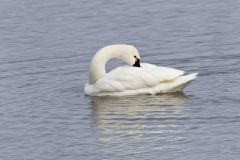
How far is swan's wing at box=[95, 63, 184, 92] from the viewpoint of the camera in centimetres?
Result: 1888

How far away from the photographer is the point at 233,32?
76.4 ft

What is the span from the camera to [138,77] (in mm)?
18984

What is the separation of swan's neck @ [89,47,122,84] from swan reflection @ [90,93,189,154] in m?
0.50

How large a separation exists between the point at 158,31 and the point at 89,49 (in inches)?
78.6

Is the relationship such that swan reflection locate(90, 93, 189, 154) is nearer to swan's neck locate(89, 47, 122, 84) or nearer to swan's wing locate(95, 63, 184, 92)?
swan's wing locate(95, 63, 184, 92)

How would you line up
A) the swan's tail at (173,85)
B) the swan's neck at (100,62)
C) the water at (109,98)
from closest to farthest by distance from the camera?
the water at (109,98) < the swan's tail at (173,85) < the swan's neck at (100,62)

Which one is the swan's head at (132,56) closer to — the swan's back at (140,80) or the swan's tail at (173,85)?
the swan's back at (140,80)

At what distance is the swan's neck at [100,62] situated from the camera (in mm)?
19484

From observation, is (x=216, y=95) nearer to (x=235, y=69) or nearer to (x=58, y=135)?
(x=235, y=69)

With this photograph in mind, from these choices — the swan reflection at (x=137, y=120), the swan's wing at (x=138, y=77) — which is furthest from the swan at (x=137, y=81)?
the swan reflection at (x=137, y=120)

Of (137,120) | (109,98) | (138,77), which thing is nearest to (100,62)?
(109,98)


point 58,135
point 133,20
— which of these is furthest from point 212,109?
point 133,20

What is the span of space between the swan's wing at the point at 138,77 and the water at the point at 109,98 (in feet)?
0.89

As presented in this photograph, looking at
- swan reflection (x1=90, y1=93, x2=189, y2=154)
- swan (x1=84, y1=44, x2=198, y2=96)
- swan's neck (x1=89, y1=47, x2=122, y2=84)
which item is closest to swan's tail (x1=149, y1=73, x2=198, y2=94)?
swan (x1=84, y1=44, x2=198, y2=96)
